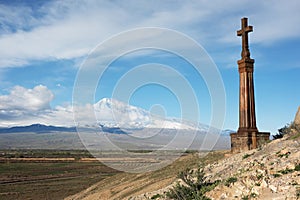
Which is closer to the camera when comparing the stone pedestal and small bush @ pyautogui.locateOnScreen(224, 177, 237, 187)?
small bush @ pyautogui.locateOnScreen(224, 177, 237, 187)

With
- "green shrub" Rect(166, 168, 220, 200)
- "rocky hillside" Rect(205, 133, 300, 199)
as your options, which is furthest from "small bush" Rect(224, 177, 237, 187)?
"green shrub" Rect(166, 168, 220, 200)

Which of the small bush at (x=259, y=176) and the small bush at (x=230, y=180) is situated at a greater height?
the small bush at (x=259, y=176)

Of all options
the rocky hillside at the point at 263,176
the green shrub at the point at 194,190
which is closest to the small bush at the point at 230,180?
the rocky hillside at the point at 263,176

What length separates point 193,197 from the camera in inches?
391

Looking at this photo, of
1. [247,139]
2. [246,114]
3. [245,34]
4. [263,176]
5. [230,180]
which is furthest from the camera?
[245,34]

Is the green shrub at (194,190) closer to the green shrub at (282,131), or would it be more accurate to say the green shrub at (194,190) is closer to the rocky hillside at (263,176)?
the rocky hillside at (263,176)

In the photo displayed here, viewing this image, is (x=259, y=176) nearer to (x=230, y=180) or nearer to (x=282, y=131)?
(x=230, y=180)

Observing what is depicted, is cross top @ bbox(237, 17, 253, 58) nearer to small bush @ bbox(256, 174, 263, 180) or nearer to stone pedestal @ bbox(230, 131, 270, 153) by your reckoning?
stone pedestal @ bbox(230, 131, 270, 153)

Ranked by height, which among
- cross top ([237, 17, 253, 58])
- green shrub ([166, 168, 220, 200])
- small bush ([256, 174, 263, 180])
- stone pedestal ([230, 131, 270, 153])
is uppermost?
cross top ([237, 17, 253, 58])

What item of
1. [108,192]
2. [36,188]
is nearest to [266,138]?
[108,192]

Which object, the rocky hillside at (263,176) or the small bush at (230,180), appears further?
the small bush at (230,180)

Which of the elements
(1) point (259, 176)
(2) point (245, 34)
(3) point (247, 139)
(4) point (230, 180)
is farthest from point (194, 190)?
(2) point (245, 34)


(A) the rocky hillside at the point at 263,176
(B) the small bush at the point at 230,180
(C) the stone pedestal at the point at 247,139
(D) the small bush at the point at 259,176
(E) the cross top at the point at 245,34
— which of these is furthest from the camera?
(E) the cross top at the point at 245,34

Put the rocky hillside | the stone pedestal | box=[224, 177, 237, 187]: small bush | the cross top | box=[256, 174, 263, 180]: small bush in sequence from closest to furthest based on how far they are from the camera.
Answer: the rocky hillside
box=[256, 174, 263, 180]: small bush
box=[224, 177, 237, 187]: small bush
the stone pedestal
the cross top
